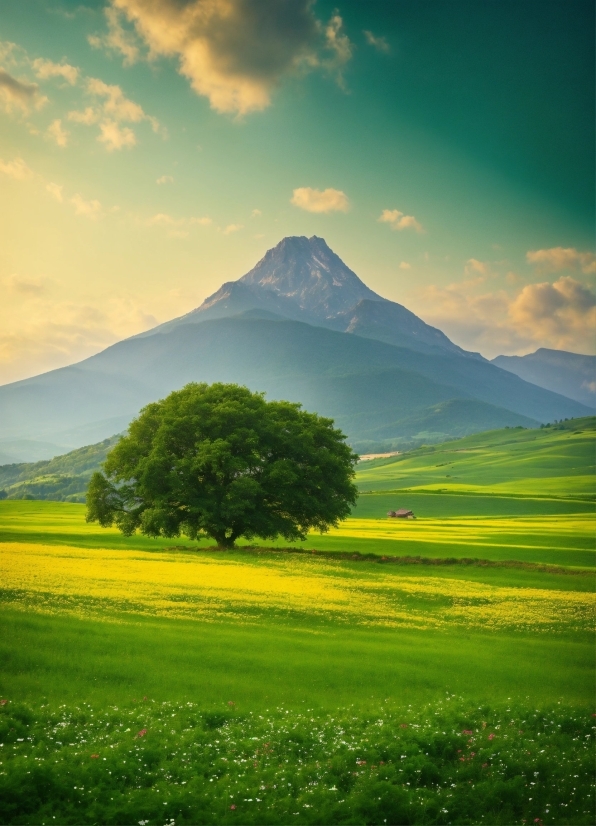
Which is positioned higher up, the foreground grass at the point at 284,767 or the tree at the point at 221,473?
the tree at the point at 221,473

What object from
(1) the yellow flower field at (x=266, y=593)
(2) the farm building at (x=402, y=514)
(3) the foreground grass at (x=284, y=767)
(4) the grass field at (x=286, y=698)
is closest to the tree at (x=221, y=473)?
(1) the yellow flower field at (x=266, y=593)

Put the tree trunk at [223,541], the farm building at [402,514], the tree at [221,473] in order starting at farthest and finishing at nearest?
1. the farm building at [402,514]
2. the tree trunk at [223,541]
3. the tree at [221,473]

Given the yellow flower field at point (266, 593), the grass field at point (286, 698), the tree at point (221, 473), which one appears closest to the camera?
the grass field at point (286, 698)

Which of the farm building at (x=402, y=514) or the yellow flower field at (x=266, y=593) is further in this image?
the farm building at (x=402, y=514)

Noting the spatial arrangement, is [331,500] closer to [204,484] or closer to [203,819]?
[204,484]

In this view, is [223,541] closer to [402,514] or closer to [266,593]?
[266,593]

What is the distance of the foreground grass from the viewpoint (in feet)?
38.9

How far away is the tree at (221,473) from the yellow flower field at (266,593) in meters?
9.14

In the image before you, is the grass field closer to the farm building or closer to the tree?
the tree

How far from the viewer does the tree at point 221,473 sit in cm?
5356

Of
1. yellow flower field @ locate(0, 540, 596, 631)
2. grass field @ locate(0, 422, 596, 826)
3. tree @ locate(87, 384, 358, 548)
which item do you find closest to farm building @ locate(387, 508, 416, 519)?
tree @ locate(87, 384, 358, 548)

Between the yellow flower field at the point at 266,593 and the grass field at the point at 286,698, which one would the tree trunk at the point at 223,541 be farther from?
the grass field at the point at 286,698

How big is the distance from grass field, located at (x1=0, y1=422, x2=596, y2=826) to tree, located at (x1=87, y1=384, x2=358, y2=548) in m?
14.3

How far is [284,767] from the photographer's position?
13.4 m
